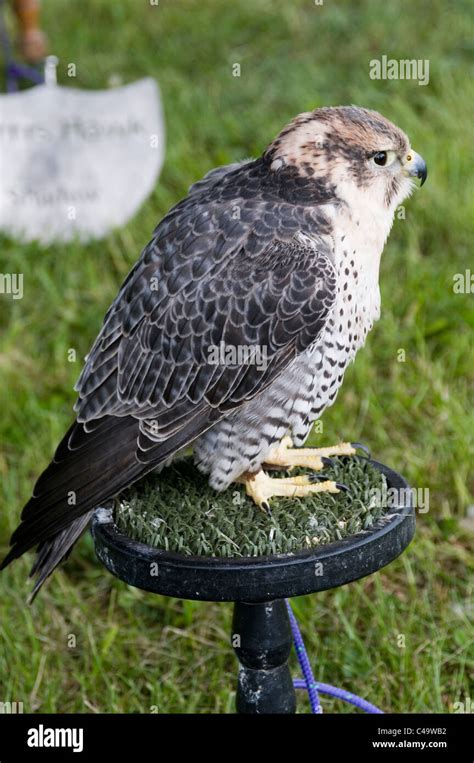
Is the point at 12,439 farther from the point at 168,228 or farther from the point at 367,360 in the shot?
the point at 168,228

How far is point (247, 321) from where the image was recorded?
7.79 ft

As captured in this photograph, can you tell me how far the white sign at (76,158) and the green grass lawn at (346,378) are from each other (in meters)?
0.15

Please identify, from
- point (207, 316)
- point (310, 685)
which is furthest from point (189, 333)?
point (310, 685)

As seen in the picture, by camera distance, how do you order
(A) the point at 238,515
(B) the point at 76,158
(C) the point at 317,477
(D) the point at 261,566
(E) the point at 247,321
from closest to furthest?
1. (D) the point at 261,566
2. (E) the point at 247,321
3. (A) the point at 238,515
4. (C) the point at 317,477
5. (B) the point at 76,158

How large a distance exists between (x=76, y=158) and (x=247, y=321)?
3.62 metres

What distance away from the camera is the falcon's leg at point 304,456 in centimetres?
273

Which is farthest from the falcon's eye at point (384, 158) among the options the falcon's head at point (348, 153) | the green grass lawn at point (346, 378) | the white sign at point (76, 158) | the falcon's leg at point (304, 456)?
the white sign at point (76, 158)

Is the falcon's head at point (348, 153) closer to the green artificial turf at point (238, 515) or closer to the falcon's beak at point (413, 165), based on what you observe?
the falcon's beak at point (413, 165)

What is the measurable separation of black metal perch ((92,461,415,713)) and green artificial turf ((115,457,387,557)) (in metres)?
0.04

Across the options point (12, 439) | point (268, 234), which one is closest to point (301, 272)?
point (268, 234)

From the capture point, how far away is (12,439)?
4387 millimetres

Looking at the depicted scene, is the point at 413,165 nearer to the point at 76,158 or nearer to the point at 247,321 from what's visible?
the point at 247,321

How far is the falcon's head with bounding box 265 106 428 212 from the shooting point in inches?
93.7

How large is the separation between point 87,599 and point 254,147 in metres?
3.03
